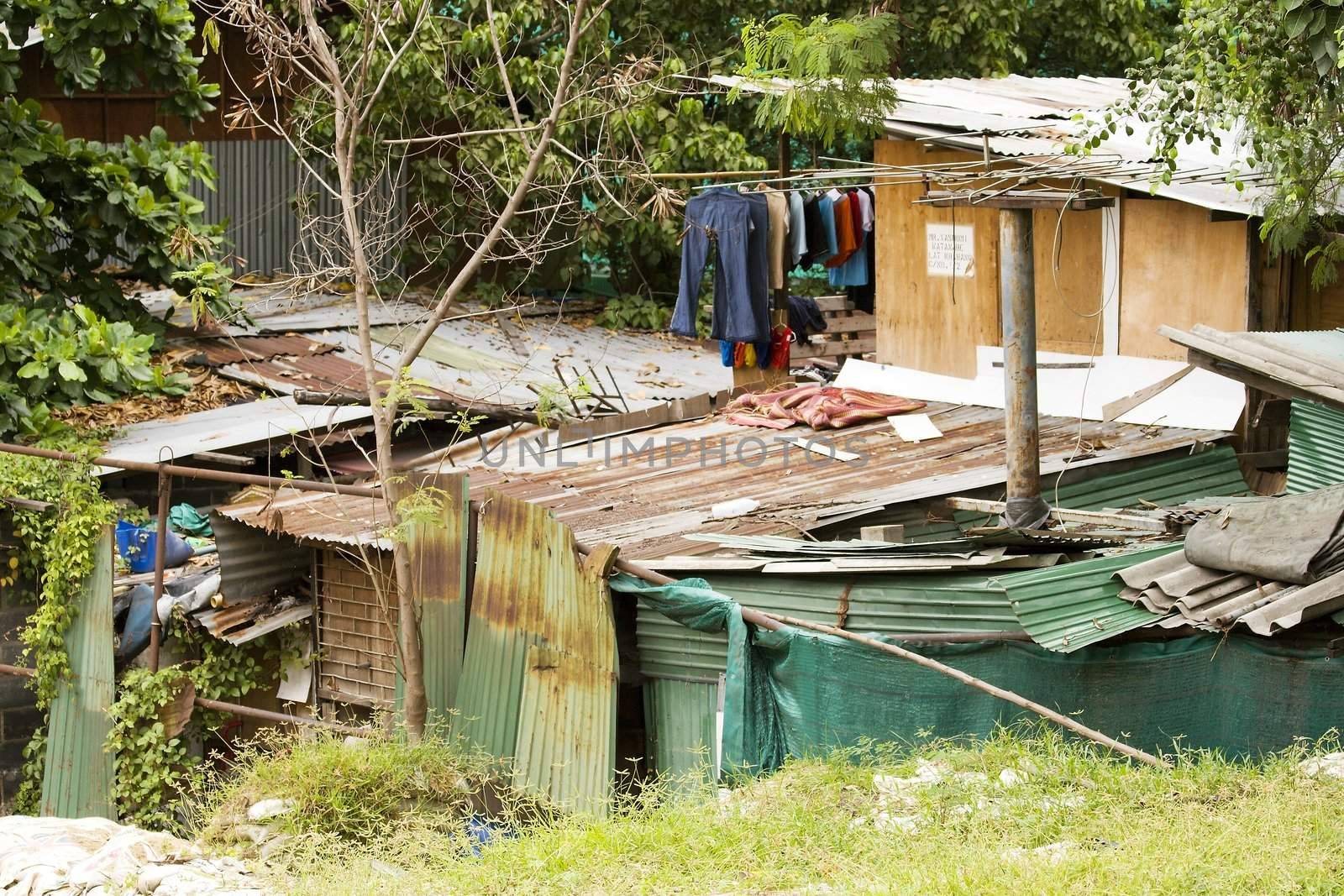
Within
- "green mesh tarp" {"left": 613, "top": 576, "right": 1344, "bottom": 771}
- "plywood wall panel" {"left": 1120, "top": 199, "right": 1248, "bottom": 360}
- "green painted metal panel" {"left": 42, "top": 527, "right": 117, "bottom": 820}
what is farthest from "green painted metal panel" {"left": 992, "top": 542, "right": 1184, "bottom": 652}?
"green painted metal panel" {"left": 42, "top": 527, "right": 117, "bottom": 820}

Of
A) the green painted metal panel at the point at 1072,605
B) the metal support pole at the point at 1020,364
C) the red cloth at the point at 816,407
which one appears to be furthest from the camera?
the red cloth at the point at 816,407

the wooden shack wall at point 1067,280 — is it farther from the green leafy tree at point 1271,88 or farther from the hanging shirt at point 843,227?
the green leafy tree at point 1271,88

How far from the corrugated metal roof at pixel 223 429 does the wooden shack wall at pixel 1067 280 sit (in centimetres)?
484

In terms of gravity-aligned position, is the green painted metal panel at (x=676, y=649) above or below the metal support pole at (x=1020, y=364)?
below

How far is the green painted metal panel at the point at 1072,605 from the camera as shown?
663 centimetres

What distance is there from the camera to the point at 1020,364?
8.72 m

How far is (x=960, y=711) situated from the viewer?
697 centimetres

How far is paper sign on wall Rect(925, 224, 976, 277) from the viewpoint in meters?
12.0

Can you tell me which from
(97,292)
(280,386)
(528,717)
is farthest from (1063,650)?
(97,292)

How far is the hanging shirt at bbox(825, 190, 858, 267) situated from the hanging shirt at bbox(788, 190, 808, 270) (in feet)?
1.67

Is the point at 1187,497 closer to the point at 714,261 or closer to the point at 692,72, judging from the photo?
the point at 714,261

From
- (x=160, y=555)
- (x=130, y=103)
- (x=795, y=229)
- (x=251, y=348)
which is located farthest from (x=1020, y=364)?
(x=130, y=103)

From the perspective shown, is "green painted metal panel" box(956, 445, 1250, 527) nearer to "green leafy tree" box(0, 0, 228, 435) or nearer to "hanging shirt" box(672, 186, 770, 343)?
"hanging shirt" box(672, 186, 770, 343)

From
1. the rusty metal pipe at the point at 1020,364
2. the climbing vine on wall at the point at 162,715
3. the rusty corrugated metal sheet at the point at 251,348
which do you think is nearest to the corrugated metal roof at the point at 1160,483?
the rusty metal pipe at the point at 1020,364
